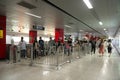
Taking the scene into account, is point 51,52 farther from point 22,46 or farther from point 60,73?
point 60,73

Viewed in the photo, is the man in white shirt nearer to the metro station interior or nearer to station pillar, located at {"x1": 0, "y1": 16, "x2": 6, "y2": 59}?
the metro station interior

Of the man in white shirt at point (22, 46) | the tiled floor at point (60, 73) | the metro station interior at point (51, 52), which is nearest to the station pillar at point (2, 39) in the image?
the metro station interior at point (51, 52)

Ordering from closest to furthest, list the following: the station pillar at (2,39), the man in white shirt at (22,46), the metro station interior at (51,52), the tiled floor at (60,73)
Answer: the tiled floor at (60,73), the metro station interior at (51,52), the man in white shirt at (22,46), the station pillar at (2,39)

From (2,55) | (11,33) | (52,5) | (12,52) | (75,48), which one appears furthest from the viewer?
(11,33)

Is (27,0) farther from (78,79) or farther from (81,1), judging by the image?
(78,79)

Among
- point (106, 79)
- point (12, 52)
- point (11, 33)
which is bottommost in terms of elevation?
point (106, 79)

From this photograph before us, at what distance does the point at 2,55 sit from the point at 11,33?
A: 1154cm

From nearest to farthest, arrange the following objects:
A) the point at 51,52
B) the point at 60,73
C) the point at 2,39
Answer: the point at 60,73 → the point at 2,39 → the point at 51,52

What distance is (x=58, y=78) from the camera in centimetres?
475

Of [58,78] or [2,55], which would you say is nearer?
[58,78]

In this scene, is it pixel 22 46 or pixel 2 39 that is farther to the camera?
pixel 2 39

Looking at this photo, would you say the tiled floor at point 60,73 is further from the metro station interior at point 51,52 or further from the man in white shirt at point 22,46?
the man in white shirt at point 22,46

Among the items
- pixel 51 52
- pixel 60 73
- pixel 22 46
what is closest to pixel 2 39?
pixel 22 46

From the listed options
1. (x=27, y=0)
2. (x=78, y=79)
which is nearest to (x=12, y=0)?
(x=27, y=0)
